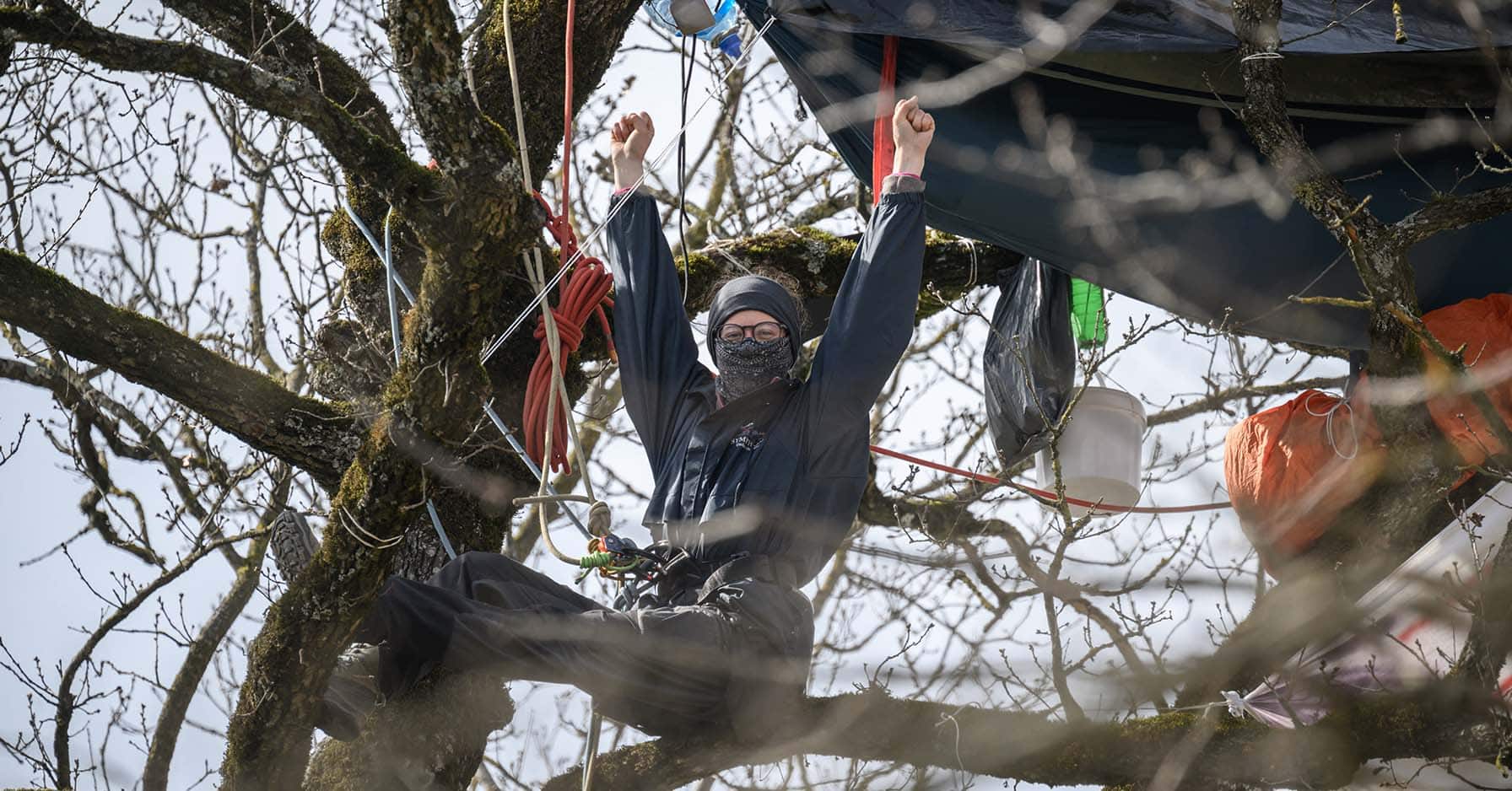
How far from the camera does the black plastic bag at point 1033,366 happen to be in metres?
4.22

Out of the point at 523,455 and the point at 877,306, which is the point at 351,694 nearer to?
the point at 523,455

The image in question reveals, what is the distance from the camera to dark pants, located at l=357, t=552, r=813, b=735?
296cm

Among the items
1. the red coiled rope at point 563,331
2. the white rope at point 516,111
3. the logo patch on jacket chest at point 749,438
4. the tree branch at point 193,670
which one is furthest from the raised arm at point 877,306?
the tree branch at point 193,670

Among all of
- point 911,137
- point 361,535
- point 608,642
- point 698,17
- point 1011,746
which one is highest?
point 698,17

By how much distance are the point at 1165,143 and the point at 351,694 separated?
2.44 meters

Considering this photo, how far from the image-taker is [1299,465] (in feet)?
12.1

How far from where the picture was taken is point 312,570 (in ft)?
9.52

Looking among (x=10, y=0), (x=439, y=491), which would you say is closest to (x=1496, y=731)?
(x=439, y=491)

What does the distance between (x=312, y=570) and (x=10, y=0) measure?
6.07 feet

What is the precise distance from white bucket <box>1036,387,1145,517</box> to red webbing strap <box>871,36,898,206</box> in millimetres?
961

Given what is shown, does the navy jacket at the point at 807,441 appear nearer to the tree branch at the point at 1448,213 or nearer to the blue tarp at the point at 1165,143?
the blue tarp at the point at 1165,143

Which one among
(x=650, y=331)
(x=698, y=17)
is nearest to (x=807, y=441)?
(x=650, y=331)

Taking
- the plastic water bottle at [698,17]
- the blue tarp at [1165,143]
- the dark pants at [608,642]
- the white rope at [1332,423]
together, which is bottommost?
the dark pants at [608,642]

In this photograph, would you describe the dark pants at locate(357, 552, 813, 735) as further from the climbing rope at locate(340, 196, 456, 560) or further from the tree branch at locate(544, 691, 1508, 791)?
the climbing rope at locate(340, 196, 456, 560)
